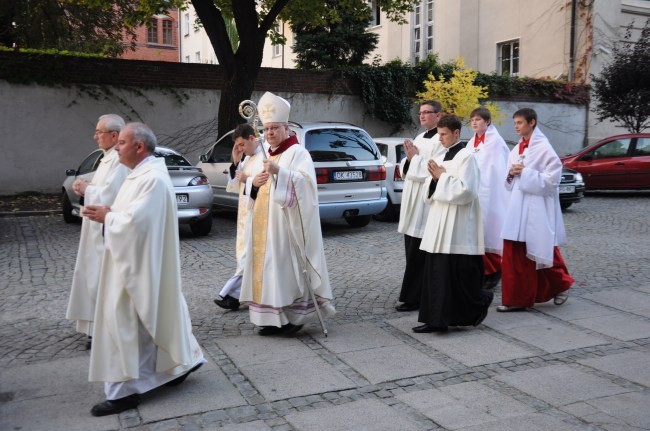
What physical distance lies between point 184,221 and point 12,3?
1130 cm

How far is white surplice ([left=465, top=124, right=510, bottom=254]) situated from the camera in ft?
24.2

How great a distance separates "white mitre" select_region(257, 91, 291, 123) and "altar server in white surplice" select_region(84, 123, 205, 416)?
1.50 metres

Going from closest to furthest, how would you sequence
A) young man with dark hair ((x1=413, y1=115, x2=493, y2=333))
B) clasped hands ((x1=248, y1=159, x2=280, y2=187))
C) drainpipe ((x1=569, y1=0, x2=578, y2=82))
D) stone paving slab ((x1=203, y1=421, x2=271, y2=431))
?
stone paving slab ((x1=203, y1=421, x2=271, y2=431)), clasped hands ((x1=248, y1=159, x2=280, y2=187)), young man with dark hair ((x1=413, y1=115, x2=493, y2=333)), drainpipe ((x1=569, y1=0, x2=578, y2=82))

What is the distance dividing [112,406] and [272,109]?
2.68 meters

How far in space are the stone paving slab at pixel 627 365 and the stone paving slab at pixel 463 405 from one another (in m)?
1.02

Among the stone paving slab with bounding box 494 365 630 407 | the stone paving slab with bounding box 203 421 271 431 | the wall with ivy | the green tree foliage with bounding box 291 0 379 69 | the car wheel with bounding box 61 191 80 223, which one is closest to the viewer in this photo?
the stone paving slab with bounding box 203 421 271 431

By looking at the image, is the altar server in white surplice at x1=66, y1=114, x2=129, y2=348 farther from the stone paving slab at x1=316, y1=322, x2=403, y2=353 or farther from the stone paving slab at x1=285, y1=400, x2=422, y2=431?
the stone paving slab at x1=285, y1=400, x2=422, y2=431

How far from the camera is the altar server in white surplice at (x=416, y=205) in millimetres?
6648

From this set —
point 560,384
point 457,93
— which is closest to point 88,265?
point 560,384

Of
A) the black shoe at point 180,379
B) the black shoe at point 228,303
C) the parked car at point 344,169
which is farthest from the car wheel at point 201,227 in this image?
the black shoe at point 180,379

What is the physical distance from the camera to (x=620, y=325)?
616cm

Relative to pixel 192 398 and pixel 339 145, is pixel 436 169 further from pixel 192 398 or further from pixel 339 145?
pixel 339 145

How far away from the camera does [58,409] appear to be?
4234 millimetres

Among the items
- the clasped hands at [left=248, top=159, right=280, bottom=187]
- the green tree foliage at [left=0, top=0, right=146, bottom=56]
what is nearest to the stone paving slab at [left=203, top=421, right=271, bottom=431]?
the clasped hands at [left=248, top=159, right=280, bottom=187]
